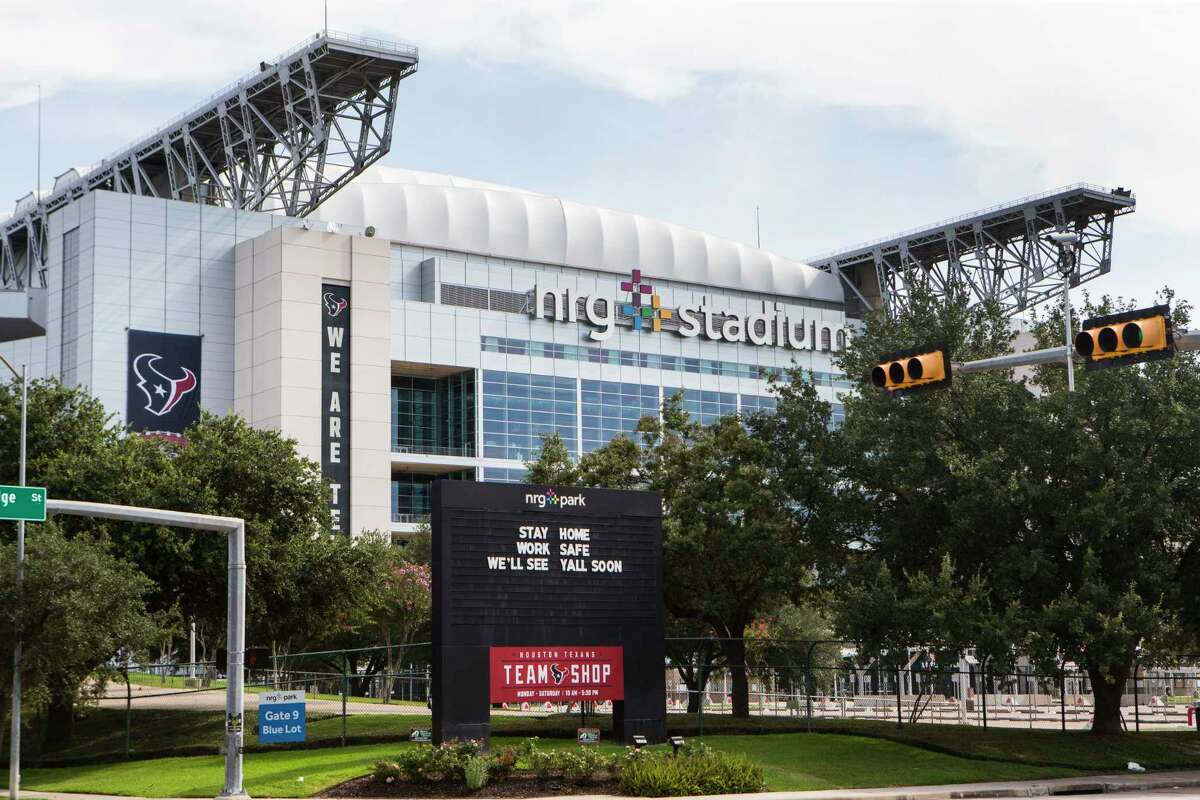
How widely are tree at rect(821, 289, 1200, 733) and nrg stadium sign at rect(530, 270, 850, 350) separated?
6556 centimetres

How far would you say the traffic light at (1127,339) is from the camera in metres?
18.5

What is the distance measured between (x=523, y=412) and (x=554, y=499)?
237 feet

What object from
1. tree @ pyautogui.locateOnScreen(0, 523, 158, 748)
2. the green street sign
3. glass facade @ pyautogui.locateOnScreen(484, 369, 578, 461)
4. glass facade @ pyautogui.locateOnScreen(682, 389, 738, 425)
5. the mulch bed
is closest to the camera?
the green street sign

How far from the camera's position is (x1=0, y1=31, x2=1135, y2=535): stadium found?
3615 inches

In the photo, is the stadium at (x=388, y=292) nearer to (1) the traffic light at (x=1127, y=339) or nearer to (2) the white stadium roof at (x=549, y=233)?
(2) the white stadium roof at (x=549, y=233)

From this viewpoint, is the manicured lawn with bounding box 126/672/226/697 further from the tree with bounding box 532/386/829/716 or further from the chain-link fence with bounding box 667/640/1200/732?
the tree with bounding box 532/386/829/716

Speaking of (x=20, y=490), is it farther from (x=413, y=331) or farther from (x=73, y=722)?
(x=413, y=331)

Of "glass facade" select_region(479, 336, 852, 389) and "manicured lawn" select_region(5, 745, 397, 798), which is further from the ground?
"glass facade" select_region(479, 336, 852, 389)

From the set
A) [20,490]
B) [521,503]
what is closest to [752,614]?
[521,503]

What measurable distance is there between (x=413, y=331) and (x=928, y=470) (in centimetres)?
6490

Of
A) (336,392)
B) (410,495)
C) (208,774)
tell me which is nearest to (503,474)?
(410,495)

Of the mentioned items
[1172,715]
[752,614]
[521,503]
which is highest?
[521,503]

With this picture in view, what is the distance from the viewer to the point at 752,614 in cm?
4722

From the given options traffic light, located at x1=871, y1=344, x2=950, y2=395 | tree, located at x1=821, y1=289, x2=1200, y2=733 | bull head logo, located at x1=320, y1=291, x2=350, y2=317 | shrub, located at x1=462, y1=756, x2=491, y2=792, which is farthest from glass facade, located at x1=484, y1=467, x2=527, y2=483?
traffic light, located at x1=871, y1=344, x2=950, y2=395
